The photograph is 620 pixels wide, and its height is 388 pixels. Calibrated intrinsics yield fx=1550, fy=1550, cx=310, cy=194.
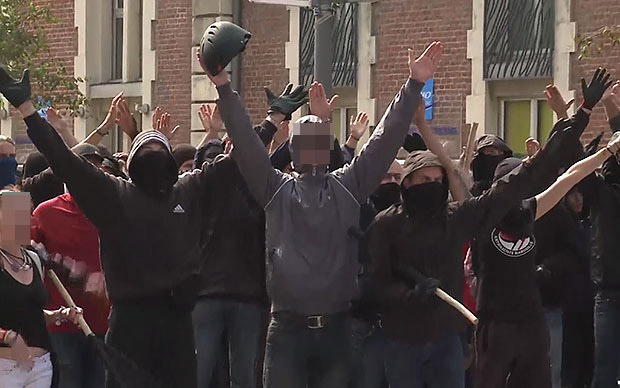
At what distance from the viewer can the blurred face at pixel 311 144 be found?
294 inches

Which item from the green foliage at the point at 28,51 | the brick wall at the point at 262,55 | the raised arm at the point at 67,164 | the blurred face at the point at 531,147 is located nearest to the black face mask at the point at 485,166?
the blurred face at the point at 531,147

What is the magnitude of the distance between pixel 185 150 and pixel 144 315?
2.85m

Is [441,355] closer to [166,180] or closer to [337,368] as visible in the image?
[337,368]

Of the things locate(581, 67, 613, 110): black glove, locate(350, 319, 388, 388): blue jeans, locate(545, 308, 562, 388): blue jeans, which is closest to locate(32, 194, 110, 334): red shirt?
locate(350, 319, 388, 388): blue jeans

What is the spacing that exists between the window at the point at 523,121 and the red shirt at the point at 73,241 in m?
10.4

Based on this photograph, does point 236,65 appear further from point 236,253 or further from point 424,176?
point 424,176

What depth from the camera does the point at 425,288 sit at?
7.68m

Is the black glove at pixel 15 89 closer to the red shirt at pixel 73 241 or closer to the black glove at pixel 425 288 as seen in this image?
the red shirt at pixel 73 241

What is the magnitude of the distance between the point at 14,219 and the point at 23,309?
0.46 meters

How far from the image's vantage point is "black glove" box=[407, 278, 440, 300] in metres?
7.66

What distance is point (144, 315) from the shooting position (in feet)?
24.7

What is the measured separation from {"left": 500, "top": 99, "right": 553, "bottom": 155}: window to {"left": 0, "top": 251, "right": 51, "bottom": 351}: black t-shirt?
11.8 metres

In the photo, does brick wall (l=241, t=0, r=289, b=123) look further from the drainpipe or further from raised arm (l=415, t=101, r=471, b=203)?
raised arm (l=415, t=101, r=471, b=203)

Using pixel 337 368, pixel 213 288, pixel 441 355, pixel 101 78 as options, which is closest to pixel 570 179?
pixel 441 355
